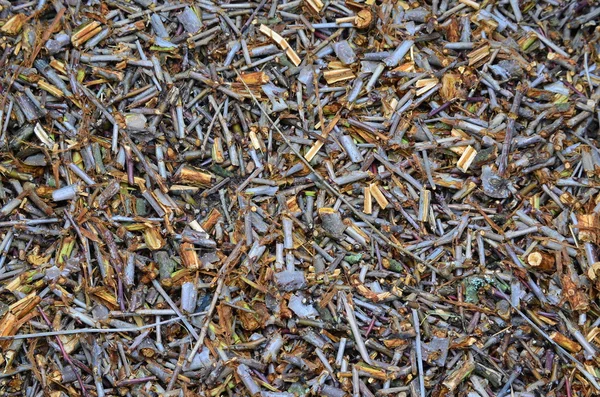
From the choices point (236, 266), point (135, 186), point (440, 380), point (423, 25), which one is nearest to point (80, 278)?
point (135, 186)

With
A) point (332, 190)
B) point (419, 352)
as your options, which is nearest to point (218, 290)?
point (332, 190)

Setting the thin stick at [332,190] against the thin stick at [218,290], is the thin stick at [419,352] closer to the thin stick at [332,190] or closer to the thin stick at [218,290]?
the thin stick at [332,190]

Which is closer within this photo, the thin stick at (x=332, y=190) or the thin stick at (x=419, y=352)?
the thin stick at (x=419, y=352)

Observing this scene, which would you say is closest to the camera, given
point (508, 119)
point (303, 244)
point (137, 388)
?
point (137, 388)

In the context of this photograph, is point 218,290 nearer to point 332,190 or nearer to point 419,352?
point 332,190


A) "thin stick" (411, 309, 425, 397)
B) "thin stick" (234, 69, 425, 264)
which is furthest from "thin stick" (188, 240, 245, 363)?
"thin stick" (411, 309, 425, 397)

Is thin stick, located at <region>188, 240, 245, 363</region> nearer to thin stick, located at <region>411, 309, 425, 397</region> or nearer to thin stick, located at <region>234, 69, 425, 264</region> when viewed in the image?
thin stick, located at <region>234, 69, 425, 264</region>

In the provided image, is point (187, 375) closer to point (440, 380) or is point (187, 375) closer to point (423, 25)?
point (440, 380)

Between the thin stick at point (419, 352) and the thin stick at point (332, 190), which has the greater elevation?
the thin stick at point (332, 190)

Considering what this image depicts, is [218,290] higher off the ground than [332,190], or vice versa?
[332,190]

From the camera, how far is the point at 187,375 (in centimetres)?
190

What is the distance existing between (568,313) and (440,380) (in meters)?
0.45

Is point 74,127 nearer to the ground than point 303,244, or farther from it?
farther from it

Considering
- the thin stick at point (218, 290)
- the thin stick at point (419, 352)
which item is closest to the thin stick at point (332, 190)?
the thin stick at point (419, 352)
